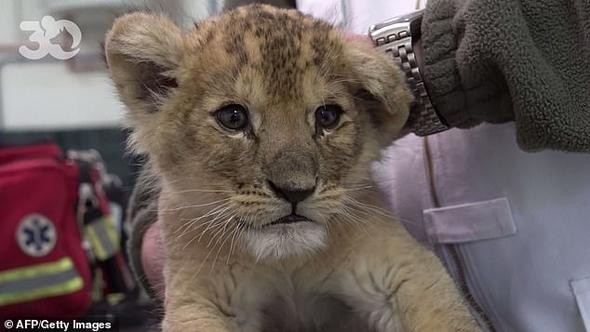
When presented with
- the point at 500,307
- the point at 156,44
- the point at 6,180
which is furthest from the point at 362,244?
the point at 6,180

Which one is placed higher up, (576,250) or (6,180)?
(6,180)

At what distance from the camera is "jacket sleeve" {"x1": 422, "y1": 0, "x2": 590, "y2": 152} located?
0.86 meters

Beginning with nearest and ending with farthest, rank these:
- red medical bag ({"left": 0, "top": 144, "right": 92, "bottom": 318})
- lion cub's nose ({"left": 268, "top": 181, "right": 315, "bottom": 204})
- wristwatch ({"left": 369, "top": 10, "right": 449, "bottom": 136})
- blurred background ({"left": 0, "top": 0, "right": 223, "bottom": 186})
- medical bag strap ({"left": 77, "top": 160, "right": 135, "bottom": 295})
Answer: lion cub's nose ({"left": 268, "top": 181, "right": 315, "bottom": 204}) < wristwatch ({"left": 369, "top": 10, "right": 449, "bottom": 136}) < red medical bag ({"left": 0, "top": 144, "right": 92, "bottom": 318}) < blurred background ({"left": 0, "top": 0, "right": 223, "bottom": 186}) < medical bag strap ({"left": 77, "top": 160, "right": 135, "bottom": 295})

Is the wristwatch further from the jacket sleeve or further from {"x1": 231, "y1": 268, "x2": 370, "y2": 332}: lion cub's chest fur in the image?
{"x1": 231, "y1": 268, "x2": 370, "y2": 332}: lion cub's chest fur

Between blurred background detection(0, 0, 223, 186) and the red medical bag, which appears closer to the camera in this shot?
the red medical bag

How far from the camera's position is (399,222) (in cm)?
104

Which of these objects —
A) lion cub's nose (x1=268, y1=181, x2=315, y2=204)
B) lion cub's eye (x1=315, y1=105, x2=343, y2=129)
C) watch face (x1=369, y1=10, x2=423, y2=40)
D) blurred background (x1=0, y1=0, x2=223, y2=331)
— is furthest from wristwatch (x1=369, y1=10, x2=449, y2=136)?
blurred background (x1=0, y1=0, x2=223, y2=331)

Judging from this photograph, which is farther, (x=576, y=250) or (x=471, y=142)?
(x=471, y=142)

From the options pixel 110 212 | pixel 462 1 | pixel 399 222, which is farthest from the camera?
pixel 110 212

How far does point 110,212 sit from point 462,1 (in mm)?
1663

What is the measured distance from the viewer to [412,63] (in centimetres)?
100

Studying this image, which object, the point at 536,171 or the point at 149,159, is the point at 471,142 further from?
the point at 149,159

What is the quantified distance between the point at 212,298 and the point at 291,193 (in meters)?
0.19

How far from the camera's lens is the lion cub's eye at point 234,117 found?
904 mm
